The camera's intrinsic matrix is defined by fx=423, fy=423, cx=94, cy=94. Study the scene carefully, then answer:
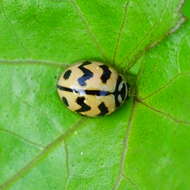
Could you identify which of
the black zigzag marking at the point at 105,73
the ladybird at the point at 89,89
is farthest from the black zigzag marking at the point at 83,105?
the black zigzag marking at the point at 105,73

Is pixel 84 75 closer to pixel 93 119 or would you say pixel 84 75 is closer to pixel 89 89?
pixel 89 89

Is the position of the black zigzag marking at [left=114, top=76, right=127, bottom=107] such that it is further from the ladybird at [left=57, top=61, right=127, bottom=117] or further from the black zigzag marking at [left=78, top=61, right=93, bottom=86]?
the black zigzag marking at [left=78, top=61, right=93, bottom=86]

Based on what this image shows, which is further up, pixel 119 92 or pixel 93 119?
pixel 119 92

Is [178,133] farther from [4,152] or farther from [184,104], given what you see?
[4,152]

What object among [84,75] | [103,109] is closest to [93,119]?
[103,109]

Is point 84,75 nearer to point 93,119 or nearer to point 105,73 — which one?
point 105,73

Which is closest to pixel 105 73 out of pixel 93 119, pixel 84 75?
pixel 84 75
